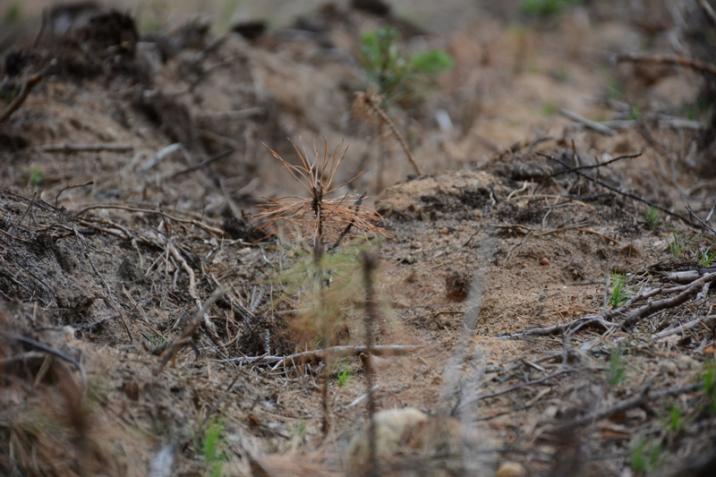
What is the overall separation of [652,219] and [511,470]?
5.94ft

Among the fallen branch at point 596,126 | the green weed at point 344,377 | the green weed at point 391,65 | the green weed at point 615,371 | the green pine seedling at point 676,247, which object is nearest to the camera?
the green weed at point 615,371

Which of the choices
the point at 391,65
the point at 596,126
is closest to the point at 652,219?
the point at 596,126

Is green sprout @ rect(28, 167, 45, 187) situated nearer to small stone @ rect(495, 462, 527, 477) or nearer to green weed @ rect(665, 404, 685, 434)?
small stone @ rect(495, 462, 527, 477)

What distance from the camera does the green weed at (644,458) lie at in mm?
1912

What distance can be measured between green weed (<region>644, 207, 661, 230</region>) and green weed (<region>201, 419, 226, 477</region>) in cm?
211

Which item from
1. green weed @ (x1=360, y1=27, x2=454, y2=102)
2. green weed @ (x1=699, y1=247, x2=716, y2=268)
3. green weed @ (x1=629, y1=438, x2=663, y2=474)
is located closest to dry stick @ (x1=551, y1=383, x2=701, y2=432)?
green weed @ (x1=629, y1=438, x2=663, y2=474)

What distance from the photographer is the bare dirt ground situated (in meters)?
2.04

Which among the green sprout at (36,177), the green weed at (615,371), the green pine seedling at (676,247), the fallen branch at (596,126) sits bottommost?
the green sprout at (36,177)

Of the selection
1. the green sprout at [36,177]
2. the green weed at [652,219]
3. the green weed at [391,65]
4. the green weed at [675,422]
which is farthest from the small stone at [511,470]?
the green weed at [391,65]

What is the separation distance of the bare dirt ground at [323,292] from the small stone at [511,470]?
10mm

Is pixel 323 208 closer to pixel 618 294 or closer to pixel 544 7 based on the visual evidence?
pixel 618 294

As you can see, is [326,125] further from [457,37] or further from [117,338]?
[117,338]

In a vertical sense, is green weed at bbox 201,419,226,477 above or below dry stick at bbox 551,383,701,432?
below

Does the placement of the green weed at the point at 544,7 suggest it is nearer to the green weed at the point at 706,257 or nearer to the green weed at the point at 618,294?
the green weed at the point at 706,257
